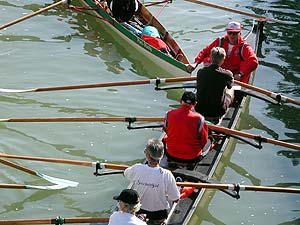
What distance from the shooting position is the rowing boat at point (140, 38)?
12.6 meters

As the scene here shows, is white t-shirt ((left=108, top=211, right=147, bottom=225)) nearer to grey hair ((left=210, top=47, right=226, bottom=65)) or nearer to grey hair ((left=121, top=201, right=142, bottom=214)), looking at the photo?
grey hair ((left=121, top=201, right=142, bottom=214))

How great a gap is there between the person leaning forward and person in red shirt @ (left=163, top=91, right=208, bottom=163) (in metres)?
1.18

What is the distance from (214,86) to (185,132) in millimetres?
1490

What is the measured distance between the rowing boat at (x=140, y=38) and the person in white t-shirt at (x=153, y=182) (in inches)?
206

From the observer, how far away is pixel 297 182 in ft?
32.4

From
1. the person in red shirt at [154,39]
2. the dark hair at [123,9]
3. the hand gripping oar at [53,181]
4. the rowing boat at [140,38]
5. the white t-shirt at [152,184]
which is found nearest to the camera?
the white t-shirt at [152,184]

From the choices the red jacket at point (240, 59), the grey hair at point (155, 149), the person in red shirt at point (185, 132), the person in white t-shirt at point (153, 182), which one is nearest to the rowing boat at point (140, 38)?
the red jacket at point (240, 59)

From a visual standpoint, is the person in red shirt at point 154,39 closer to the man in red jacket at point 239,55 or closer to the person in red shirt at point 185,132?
the man in red jacket at point 239,55

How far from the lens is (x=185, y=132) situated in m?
8.44

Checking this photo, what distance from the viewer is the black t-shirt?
958cm

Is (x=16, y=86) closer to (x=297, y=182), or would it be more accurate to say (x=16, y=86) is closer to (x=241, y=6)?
(x=297, y=182)

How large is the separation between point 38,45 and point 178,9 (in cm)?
456

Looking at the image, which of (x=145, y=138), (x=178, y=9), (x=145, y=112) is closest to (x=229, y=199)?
(x=145, y=138)

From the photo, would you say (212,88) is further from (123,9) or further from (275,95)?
(123,9)
